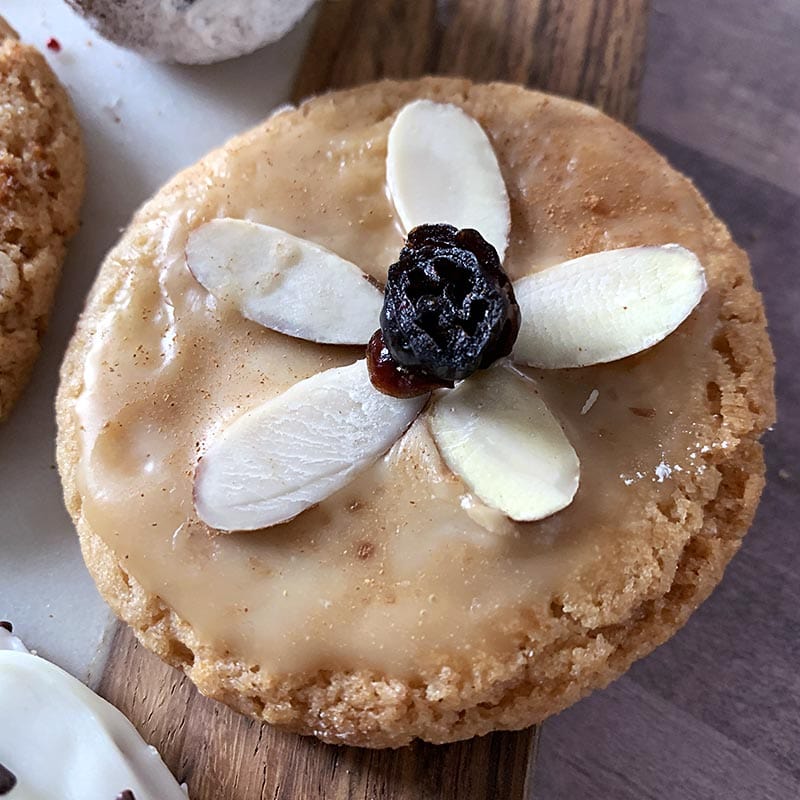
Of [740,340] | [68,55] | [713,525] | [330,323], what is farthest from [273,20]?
[713,525]

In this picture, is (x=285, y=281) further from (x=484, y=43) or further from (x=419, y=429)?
(x=484, y=43)

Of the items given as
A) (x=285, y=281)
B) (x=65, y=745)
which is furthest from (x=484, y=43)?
(x=65, y=745)

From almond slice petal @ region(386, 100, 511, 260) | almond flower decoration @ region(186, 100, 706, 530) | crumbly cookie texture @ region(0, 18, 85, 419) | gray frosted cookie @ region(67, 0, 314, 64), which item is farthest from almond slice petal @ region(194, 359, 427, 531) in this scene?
gray frosted cookie @ region(67, 0, 314, 64)

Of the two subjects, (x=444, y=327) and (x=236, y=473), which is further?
(x=236, y=473)

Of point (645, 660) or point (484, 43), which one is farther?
point (484, 43)

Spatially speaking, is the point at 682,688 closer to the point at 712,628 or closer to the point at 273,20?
the point at 712,628

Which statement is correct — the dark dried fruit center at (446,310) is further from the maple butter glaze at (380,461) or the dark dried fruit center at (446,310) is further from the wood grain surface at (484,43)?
the wood grain surface at (484,43)

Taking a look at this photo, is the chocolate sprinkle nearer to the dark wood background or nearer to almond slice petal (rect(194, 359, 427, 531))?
the dark wood background
